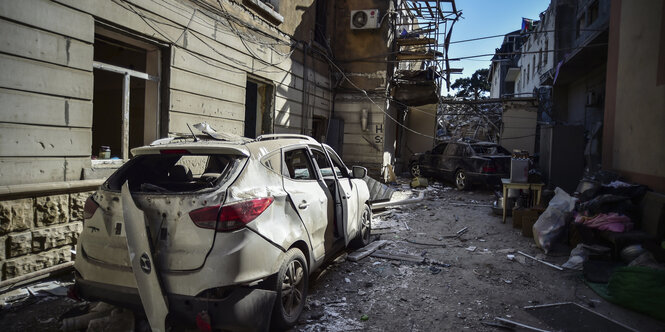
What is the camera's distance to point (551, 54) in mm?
17625

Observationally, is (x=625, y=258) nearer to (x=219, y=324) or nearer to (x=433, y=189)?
(x=219, y=324)

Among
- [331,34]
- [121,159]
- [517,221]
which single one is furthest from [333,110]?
[121,159]

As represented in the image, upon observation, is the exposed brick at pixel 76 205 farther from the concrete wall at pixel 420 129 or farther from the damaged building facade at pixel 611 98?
the concrete wall at pixel 420 129

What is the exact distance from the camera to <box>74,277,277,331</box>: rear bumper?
253 centimetres

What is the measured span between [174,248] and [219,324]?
63cm

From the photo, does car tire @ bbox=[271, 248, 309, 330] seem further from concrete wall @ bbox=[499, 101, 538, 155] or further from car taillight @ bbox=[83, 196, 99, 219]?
concrete wall @ bbox=[499, 101, 538, 155]

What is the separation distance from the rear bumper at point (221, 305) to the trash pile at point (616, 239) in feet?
12.3

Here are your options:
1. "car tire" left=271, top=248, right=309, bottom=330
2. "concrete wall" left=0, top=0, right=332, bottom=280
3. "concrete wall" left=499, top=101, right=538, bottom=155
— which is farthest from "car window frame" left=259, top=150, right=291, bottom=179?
"concrete wall" left=499, top=101, right=538, bottom=155

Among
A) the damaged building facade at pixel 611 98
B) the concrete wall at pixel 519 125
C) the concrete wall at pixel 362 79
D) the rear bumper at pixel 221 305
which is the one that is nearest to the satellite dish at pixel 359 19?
the concrete wall at pixel 362 79

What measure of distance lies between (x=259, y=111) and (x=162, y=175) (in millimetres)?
6080

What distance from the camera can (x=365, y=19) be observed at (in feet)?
41.3

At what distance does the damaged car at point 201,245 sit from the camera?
2.53 m

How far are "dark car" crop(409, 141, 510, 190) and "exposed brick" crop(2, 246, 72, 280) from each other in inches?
416

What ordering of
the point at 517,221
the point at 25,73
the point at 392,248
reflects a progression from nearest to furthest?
the point at 25,73 < the point at 392,248 < the point at 517,221
